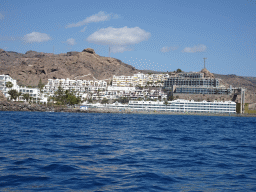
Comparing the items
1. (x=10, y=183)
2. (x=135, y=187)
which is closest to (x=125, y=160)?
(x=135, y=187)

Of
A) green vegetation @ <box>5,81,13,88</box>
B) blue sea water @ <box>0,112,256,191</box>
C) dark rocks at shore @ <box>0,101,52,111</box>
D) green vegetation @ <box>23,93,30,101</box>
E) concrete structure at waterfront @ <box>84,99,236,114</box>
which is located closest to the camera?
blue sea water @ <box>0,112,256,191</box>

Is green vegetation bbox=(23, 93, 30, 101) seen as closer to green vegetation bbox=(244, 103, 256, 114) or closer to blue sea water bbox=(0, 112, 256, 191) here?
green vegetation bbox=(244, 103, 256, 114)

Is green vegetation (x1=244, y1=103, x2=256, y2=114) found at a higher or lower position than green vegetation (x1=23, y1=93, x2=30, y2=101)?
lower

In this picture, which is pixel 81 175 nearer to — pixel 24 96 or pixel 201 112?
pixel 24 96

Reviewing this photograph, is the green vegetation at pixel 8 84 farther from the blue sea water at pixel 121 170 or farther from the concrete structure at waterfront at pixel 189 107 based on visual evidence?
the blue sea water at pixel 121 170

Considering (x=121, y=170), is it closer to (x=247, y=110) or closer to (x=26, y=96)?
(x=26, y=96)

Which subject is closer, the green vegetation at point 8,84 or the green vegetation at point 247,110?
the green vegetation at point 8,84

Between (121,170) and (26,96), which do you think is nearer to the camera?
(121,170)

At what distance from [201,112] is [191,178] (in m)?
158

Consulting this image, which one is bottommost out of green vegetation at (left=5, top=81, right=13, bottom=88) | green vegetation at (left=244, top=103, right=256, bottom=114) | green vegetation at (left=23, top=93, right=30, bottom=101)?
green vegetation at (left=244, top=103, right=256, bottom=114)

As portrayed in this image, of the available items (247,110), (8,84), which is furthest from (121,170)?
(247,110)

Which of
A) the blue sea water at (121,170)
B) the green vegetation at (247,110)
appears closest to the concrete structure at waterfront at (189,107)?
the green vegetation at (247,110)

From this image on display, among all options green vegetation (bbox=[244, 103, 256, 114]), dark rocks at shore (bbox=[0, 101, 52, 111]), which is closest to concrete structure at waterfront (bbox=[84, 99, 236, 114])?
green vegetation (bbox=[244, 103, 256, 114])

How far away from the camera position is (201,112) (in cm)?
16388
